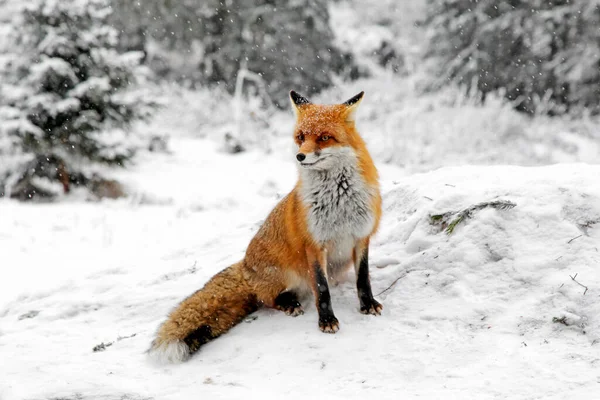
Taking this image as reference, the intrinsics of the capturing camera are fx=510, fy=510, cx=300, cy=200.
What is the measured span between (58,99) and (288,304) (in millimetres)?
7681

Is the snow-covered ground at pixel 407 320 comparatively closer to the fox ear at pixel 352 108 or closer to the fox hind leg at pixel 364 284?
the fox hind leg at pixel 364 284

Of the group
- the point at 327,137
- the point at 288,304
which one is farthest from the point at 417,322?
the point at 327,137

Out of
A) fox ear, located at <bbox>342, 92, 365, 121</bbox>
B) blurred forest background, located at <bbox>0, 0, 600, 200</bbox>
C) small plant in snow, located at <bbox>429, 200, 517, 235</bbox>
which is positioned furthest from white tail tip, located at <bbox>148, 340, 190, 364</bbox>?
blurred forest background, located at <bbox>0, 0, 600, 200</bbox>

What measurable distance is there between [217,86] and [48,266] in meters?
12.5

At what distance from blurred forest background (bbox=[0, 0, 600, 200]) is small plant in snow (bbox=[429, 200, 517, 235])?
610cm

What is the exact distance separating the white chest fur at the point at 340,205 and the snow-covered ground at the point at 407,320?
2.06 feet

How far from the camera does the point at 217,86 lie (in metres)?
18.2

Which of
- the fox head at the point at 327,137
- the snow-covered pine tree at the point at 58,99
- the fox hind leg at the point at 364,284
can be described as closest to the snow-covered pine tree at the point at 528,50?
the snow-covered pine tree at the point at 58,99

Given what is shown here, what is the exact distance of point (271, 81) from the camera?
17203 mm

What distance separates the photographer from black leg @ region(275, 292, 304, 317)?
3859 millimetres

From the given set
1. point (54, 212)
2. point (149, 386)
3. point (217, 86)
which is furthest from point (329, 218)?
point (217, 86)

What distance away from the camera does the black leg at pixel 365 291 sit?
12.0 feet

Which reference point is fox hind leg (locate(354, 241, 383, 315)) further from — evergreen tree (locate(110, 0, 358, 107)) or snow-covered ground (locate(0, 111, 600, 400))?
evergreen tree (locate(110, 0, 358, 107))

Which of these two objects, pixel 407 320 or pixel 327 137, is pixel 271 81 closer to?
pixel 327 137
